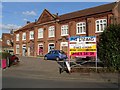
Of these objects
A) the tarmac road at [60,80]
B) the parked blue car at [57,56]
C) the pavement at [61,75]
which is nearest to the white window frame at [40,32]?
the parked blue car at [57,56]

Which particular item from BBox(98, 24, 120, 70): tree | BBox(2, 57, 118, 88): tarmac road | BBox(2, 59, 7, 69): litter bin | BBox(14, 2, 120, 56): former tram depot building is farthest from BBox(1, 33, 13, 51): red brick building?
BBox(2, 57, 118, 88): tarmac road

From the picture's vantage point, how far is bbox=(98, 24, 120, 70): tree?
64.5 feet

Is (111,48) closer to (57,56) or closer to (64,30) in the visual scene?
(57,56)

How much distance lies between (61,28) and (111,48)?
28.1 metres

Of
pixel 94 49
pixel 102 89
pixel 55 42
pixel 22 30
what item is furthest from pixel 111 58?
pixel 22 30

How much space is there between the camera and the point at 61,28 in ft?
156

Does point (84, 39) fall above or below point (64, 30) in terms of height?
below

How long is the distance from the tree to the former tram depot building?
13.8 m

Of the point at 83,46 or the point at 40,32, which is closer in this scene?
the point at 83,46

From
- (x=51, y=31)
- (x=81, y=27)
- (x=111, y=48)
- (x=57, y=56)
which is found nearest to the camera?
(x=111, y=48)

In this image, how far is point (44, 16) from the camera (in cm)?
5281

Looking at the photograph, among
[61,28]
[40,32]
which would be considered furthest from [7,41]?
[61,28]

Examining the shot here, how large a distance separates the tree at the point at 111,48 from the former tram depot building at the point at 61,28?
13756 millimetres

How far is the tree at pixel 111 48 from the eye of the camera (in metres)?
19.7
